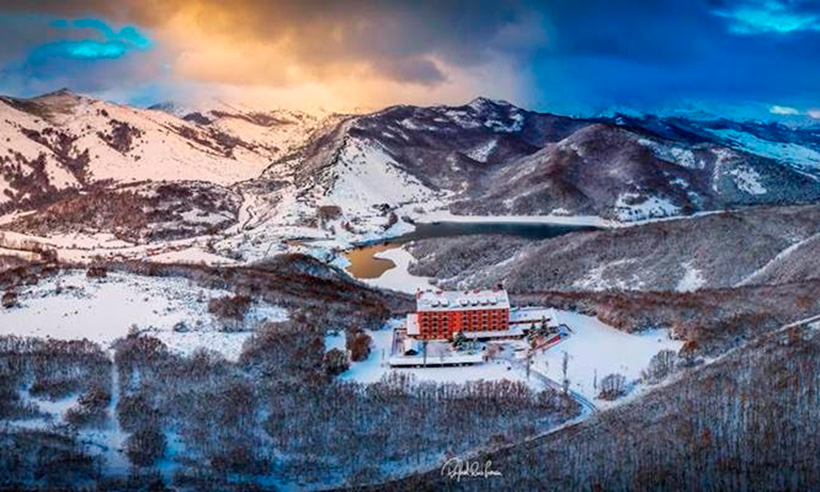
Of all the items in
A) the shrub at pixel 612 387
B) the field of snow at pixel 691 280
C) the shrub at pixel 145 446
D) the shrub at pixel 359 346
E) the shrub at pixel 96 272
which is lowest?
the shrub at pixel 145 446

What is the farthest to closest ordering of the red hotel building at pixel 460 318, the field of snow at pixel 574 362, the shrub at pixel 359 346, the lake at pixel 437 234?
the lake at pixel 437 234, the red hotel building at pixel 460 318, the shrub at pixel 359 346, the field of snow at pixel 574 362

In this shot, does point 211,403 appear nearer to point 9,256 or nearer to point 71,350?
point 71,350

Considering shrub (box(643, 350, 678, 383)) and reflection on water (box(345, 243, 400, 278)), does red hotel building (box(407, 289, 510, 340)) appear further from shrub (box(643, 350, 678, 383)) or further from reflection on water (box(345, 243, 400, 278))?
reflection on water (box(345, 243, 400, 278))

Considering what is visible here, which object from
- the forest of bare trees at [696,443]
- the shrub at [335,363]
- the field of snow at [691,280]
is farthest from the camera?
the field of snow at [691,280]

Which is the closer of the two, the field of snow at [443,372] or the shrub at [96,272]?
the field of snow at [443,372]

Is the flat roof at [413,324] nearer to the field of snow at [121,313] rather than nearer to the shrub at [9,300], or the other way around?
the field of snow at [121,313]

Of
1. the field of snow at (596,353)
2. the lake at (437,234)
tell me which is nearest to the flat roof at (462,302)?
the field of snow at (596,353)

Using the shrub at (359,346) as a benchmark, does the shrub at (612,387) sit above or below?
below
